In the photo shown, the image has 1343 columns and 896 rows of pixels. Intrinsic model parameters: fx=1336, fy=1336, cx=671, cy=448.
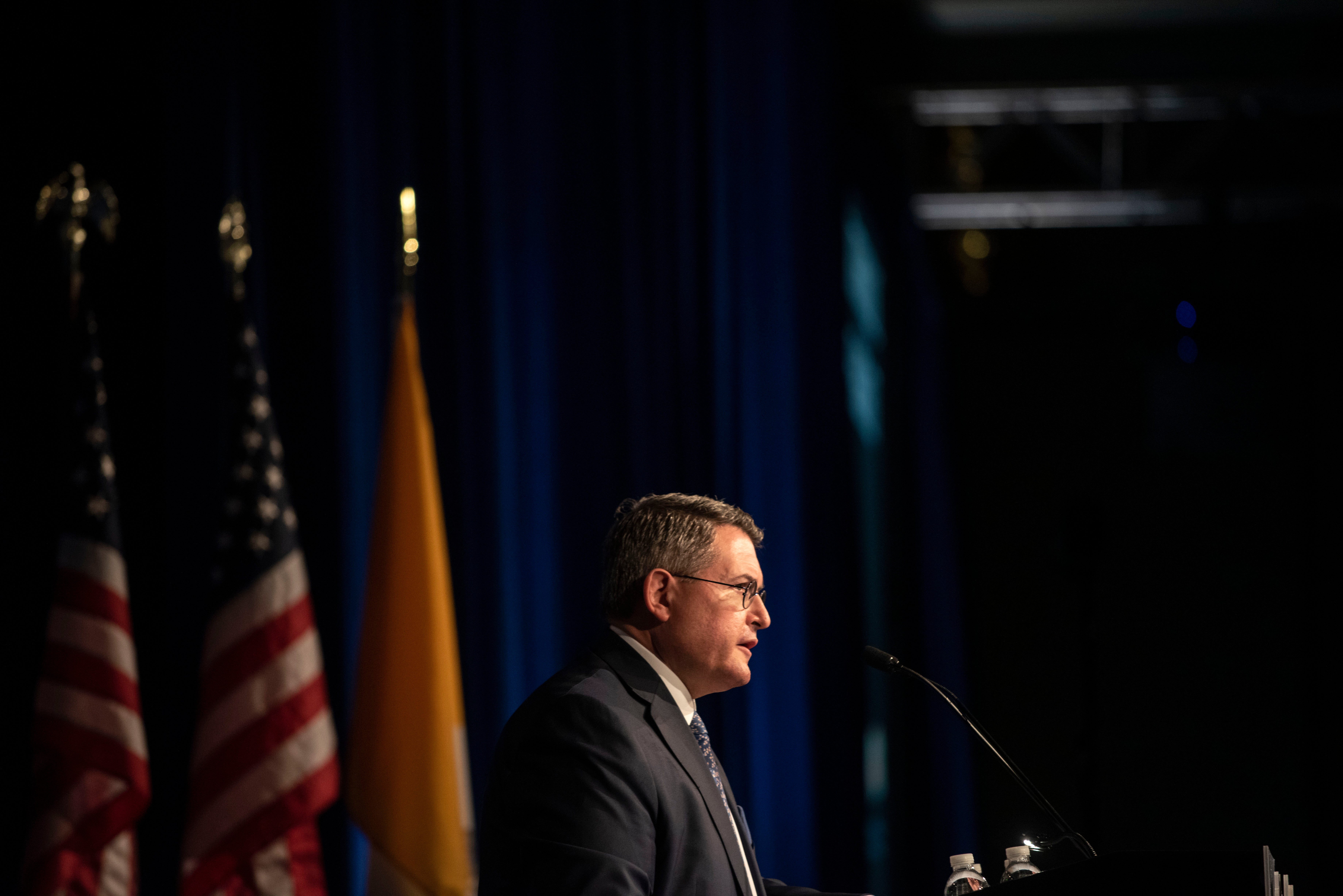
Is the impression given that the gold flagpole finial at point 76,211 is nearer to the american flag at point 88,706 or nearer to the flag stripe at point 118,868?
the american flag at point 88,706

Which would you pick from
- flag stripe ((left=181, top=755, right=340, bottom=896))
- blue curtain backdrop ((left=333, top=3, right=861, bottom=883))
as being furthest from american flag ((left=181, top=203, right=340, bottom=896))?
blue curtain backdrop ((left=333, top=3, right=861, bottom=883))

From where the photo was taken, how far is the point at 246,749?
336cm

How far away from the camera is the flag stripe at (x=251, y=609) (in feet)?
11.2

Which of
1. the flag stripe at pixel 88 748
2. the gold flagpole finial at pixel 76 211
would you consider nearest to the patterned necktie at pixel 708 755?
the flag stripe at pixel 88 748

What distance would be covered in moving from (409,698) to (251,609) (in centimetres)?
47

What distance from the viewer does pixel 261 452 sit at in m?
3.51

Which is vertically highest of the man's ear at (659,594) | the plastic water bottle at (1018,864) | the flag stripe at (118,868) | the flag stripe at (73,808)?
the man's ear at (659,594)

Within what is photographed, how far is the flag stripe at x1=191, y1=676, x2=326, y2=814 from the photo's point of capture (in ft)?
11.0

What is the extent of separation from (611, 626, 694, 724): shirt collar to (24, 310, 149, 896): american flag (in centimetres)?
168

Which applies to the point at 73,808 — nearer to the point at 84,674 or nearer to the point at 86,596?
the point at 84,674

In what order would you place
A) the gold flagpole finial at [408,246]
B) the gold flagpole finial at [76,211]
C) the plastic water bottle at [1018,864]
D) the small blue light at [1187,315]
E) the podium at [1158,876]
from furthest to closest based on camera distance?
the small blue light at [1187,315] → the gold flagpole finial at [408,246] → the gold flagpole finial at [76,211] → the plastic water bottle at [1018,864] → the podium at [1158,876]

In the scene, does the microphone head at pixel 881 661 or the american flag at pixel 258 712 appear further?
the american flag at pixel 258 712

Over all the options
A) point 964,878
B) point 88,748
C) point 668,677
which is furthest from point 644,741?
point 88,748

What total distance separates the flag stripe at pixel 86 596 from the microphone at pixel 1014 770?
2.09 meters
